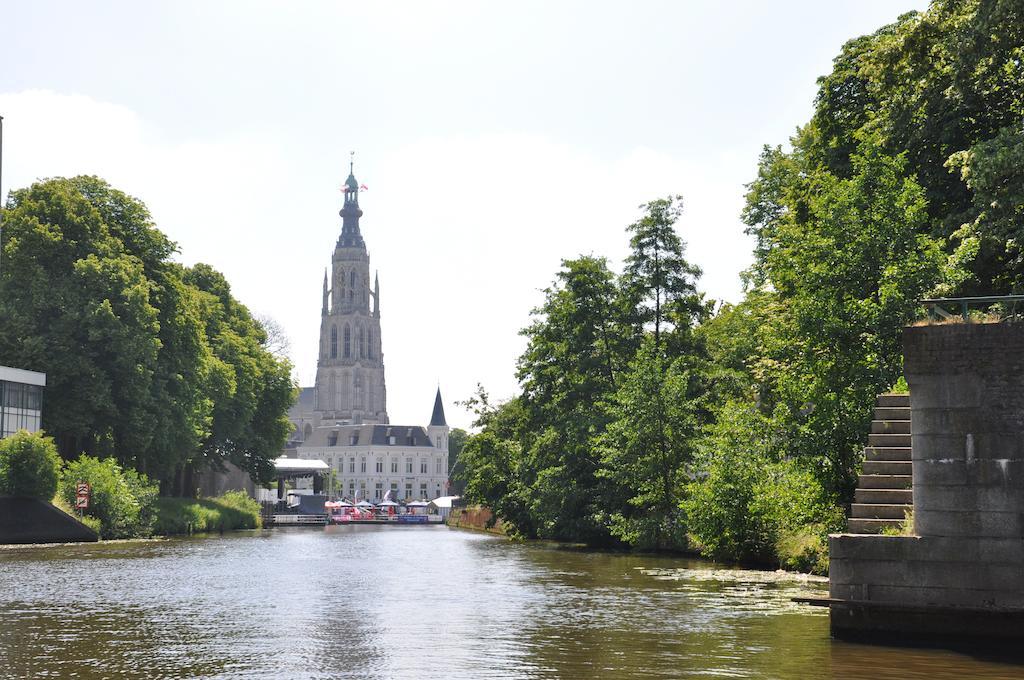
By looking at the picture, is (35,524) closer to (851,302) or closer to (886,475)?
(851,302)

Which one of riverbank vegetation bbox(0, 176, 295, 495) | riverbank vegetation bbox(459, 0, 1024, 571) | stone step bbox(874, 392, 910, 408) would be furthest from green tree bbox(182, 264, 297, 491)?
stone step bbox(874, 392, 910, 408)

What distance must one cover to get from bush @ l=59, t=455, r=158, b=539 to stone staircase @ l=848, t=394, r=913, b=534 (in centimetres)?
4468

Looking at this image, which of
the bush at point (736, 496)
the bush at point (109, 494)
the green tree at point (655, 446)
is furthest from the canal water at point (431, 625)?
the bush at point (109, 494)

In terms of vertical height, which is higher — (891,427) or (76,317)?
(76,317)

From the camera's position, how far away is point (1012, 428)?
746 inches

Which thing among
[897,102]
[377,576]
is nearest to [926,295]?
[897,102]

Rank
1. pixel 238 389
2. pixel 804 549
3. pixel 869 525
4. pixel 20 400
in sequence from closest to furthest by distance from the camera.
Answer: pixel 869 525
pixel 804 549
pixel 20 400
pixel 238 389

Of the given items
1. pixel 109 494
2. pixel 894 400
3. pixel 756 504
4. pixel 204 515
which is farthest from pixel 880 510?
pixel 204 515

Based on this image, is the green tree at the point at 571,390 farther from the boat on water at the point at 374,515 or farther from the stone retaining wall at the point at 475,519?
the boat on water at the point at 374,515

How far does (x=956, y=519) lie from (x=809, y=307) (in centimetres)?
1209

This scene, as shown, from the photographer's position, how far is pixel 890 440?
2269 centimetres

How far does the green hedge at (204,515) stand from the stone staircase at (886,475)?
169 feet

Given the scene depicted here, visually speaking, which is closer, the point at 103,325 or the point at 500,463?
the point at 103,325

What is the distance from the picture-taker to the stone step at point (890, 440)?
74.1 ft
